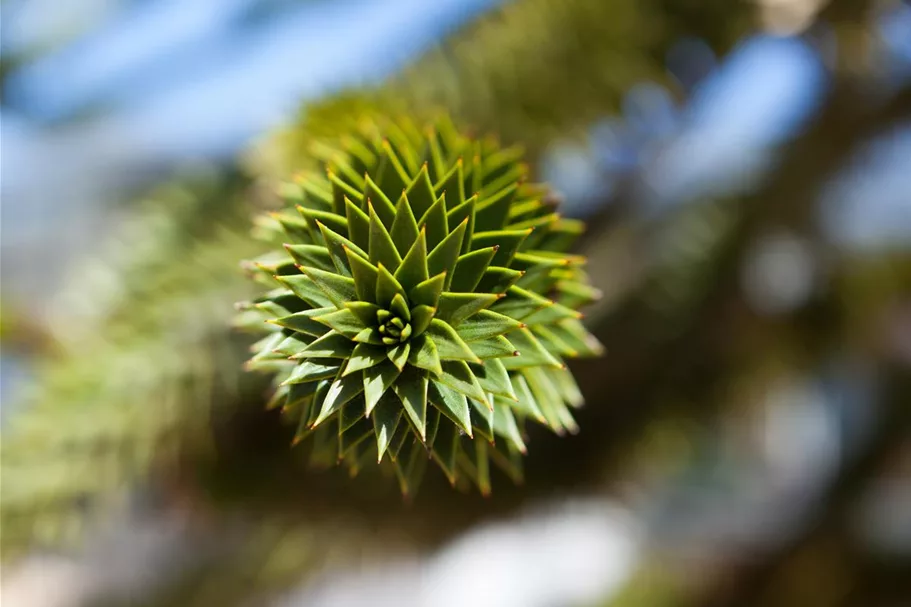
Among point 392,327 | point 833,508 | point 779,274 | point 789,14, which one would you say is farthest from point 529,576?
point 392,327

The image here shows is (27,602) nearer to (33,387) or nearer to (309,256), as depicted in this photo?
(33,387)

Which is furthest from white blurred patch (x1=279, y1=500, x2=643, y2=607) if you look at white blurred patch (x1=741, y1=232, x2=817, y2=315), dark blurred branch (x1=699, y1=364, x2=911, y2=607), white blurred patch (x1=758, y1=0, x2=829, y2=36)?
white blurred patch (x1=758, y1=0, x2=829, y2=36)

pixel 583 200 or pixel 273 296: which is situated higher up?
pixel 583 200

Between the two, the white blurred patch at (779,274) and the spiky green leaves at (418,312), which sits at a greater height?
the white blurred patch at (779,274)

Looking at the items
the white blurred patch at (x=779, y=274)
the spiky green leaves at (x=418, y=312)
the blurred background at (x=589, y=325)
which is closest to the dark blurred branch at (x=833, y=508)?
the blurred background at (x=589, y=325)

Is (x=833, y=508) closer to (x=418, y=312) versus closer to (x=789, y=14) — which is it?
(x=789, y=14)

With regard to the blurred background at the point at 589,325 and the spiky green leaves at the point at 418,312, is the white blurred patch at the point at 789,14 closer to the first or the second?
the blurred background at the point at 589,325

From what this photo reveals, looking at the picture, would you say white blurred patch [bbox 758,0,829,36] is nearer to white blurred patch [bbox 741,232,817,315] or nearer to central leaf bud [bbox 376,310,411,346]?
white blurred patch [bbox 741,232,817,315]

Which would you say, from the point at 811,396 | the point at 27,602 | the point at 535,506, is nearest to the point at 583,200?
the point at 535,506

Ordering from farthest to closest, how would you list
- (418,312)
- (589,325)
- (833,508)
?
(833,508) < (589,325) < (418,312)
